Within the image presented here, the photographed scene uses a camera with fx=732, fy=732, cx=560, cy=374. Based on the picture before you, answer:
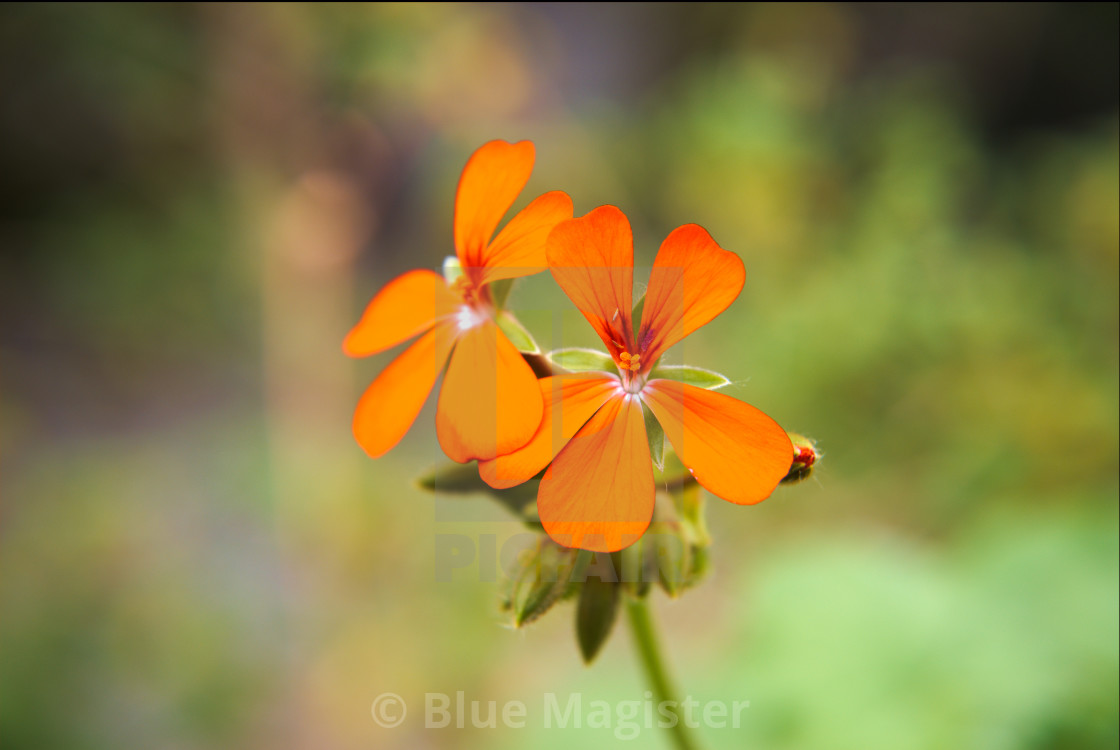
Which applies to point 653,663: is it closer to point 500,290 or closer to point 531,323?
point 500,290

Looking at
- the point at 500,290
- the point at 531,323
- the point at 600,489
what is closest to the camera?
the point at 600,489

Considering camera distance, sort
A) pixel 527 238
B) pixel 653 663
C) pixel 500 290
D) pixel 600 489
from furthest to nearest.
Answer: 1. pixel 653 663
2. pixel 500 290
3. pixel 527 238
4. pixel 600 489

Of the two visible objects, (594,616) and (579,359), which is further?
(594,616)

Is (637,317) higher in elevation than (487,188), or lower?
lower

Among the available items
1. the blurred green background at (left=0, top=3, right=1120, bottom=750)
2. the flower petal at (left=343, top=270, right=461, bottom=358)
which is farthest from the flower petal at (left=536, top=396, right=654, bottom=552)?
the blurred green background at (left=0, top=3, right=1120, bottom=750)

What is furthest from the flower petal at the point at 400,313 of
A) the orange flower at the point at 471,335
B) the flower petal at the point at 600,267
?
the flower petal at the point at 600,267

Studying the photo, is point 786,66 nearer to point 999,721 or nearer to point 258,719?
point 999,721

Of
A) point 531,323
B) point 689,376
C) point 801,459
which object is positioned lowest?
point 801,459

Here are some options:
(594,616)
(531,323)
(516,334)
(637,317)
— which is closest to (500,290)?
(516,334)
